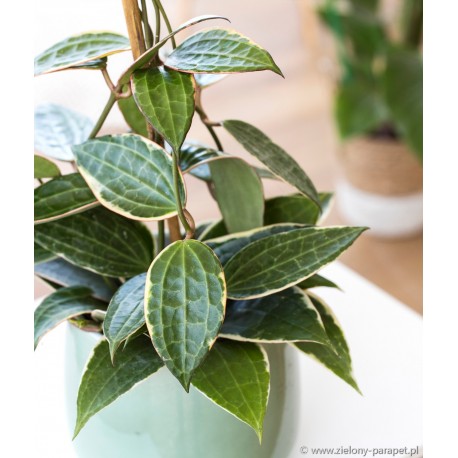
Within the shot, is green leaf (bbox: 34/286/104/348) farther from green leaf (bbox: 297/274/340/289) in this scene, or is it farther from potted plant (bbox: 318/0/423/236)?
potted plant (bbox: 318/0/423/236)

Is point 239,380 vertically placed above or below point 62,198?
below

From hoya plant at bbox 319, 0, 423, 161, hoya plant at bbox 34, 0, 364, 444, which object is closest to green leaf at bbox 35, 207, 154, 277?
hoya plant at bbox 34, 0, 364, 444

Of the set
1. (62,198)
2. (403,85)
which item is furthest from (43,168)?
(403,85)

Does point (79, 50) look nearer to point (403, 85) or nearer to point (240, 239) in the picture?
point (240, 239)

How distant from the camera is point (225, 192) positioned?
0.54 meters

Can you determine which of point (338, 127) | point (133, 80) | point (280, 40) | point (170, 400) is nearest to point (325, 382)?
point (170, 400)

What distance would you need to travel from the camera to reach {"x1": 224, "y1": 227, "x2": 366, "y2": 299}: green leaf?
18.8 inches

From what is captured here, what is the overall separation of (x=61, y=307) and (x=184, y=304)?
14 centimetres

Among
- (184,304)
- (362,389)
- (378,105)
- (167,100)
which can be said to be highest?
(378,105)

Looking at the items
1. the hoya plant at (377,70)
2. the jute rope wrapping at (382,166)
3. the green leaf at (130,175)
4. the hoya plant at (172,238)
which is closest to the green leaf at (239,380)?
the hoya plant at (172,238)

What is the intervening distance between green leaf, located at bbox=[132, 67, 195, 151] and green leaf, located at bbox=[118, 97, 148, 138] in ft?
0.33

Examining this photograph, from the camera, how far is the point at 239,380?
0.47 metres
